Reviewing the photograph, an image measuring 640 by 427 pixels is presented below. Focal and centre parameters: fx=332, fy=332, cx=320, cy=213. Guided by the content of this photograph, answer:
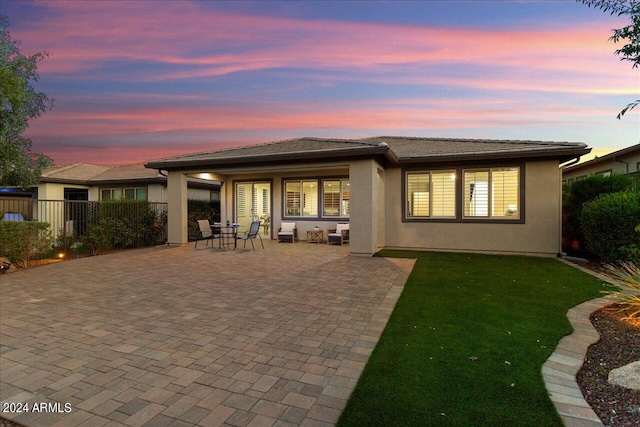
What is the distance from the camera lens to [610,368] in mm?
3176

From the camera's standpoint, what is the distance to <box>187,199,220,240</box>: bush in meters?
15.1

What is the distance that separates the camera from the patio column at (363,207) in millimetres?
10047

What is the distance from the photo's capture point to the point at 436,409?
2469 mm

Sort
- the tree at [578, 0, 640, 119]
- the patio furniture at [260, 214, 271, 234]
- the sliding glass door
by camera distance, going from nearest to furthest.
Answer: the tree at [578, 0, 640, 119]
the sliding glass door
the patio furniture at [260, 214, 271, 234]

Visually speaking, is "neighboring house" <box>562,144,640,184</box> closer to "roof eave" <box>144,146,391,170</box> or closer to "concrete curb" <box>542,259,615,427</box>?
"roof eave" <box>144,146,391,170</box>

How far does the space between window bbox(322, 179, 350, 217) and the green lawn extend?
7.08 m

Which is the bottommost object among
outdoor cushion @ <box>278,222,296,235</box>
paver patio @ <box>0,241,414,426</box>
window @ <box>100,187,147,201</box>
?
paver patio @ <box>0,241,414,426</box>

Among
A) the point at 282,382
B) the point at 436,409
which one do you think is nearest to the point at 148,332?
the point at 282,382

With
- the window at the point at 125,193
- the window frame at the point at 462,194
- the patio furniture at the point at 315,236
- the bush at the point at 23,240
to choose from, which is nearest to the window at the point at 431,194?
the window frame at the point at 462,194

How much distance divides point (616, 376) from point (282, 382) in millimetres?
2952

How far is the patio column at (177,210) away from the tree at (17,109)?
4.56 m

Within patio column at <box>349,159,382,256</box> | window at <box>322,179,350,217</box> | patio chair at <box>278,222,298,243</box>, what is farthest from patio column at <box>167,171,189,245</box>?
patio column at <box>349,159,382,256</box>

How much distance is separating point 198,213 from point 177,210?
2.83 metres

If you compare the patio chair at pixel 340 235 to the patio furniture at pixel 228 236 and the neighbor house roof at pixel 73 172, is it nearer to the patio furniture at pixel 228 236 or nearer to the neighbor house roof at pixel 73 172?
the patio furniture at pixel 228 236
